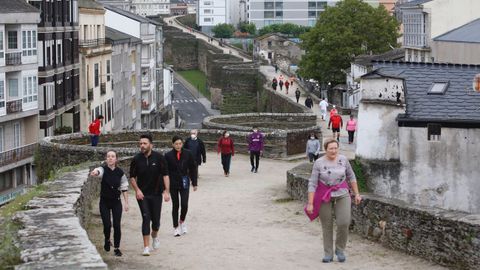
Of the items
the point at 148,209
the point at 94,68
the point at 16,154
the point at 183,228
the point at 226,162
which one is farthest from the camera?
the point at 94,68

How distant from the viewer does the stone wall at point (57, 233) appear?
997cm

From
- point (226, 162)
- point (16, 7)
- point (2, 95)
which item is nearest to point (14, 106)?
point (2, 95)

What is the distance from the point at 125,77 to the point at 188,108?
33768mm

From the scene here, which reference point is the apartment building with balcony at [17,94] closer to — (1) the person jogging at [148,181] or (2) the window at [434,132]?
(2) the window at [434,132]

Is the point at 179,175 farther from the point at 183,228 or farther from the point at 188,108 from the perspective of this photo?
the point at 188,108

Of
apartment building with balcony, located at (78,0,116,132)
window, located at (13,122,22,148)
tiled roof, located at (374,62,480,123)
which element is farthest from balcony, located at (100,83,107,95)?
tiled roof, located at (374,62,480,123)

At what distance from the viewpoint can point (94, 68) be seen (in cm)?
6412

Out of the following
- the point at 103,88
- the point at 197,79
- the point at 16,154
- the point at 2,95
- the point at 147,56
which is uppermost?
the point at 147,56

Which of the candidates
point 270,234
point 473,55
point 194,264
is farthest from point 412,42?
point 194,264

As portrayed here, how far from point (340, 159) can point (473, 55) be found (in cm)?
2797

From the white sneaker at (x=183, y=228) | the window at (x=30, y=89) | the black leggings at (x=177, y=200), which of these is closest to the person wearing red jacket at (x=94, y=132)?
the window at (x=30, y=89)

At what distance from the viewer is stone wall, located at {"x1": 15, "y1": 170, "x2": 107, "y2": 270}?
32.7 feet

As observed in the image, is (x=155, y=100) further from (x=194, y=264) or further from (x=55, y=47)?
(x=194, y=264)

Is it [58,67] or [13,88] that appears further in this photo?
[58,67]
